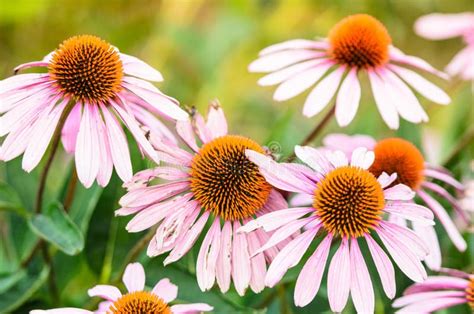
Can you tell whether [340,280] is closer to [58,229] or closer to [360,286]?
[360,286]

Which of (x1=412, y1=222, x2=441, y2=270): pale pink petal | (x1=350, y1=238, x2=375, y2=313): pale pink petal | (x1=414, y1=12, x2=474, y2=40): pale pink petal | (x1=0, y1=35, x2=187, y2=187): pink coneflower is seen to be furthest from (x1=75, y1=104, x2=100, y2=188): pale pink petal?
(x1=414, y1=12, x2=474, y2=40): pale pink petal

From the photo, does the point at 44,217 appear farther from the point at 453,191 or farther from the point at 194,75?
the point at 194,75

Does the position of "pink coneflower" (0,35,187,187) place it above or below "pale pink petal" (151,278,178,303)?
above

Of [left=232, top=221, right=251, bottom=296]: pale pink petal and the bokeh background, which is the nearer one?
[left=232, top=221, right=251, bottom=296]: pale pink petal

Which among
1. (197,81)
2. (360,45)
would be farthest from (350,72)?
(197,81)

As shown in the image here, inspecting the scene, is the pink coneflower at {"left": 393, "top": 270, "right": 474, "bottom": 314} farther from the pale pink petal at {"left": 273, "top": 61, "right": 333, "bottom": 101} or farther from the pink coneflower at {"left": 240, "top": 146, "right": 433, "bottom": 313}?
the pale pink petal at {"left": 273, "top": 61, "right": 333, "bottom": 101}

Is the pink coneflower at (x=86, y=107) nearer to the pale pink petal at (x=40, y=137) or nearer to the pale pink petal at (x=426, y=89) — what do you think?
the pale pink petal at (x=40, y=137)

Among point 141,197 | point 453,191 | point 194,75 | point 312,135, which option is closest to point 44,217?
point 141,197
